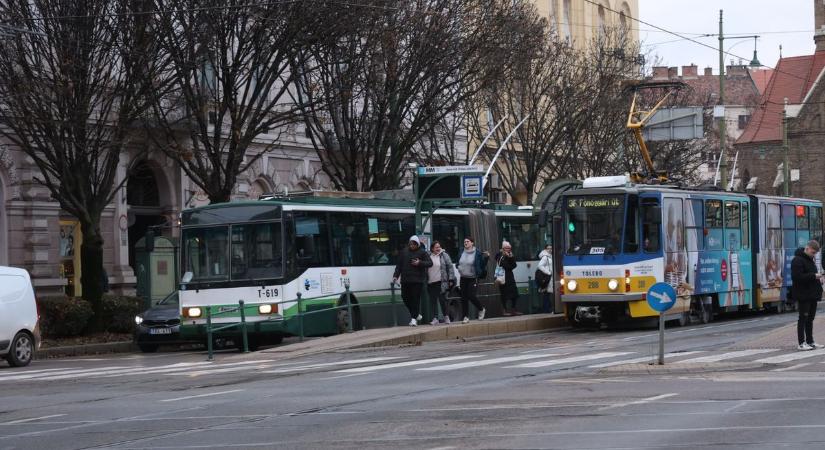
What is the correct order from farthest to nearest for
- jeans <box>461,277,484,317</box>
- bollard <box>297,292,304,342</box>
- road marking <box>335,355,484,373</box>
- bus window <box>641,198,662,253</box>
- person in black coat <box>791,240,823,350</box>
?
1. jeans <box>461,277,484,317</box>
2. bus window <box>641,198,662,253</box>
3. bollard <box>297,292,304,342</box>
4. person in black coat <box>791,240,823,350</box>
5. road marking <box>335,355,484,373</box>

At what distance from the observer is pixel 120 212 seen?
40000 mm

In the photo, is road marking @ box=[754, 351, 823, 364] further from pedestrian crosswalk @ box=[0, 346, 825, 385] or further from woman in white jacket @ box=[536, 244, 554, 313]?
woman in white jacket @ box=[536, 244, 554, 313]

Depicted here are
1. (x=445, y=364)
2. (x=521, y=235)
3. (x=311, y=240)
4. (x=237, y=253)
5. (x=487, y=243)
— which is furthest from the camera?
(x=521, y=235)

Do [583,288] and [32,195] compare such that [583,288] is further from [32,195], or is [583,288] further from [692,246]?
[32,195]

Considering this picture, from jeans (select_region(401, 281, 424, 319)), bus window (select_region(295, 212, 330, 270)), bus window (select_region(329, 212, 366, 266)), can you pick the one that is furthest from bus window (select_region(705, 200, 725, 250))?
bus window (select_region(295, 212, 330, 270))

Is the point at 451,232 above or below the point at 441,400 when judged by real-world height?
above

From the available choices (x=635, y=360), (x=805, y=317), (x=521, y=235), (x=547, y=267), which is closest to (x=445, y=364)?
(x=635, y=360)

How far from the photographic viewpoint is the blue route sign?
19.3m

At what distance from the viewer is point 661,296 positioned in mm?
19375

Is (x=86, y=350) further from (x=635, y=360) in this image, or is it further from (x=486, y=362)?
(x=635, y=360)

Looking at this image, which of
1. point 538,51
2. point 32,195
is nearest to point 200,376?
point 32,195

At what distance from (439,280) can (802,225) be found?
14.5 metres

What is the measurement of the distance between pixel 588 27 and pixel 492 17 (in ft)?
105

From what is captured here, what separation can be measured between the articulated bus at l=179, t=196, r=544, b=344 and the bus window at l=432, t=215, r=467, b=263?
11.6 feet
